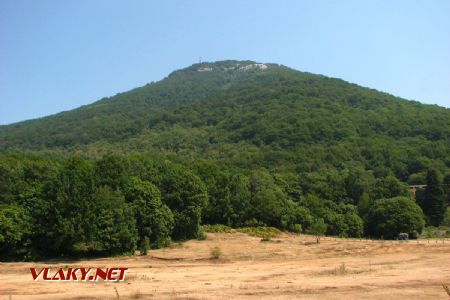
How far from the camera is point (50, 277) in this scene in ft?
102

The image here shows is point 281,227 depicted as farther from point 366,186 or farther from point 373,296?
point 373,296

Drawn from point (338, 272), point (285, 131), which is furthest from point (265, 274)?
point (285, 131)

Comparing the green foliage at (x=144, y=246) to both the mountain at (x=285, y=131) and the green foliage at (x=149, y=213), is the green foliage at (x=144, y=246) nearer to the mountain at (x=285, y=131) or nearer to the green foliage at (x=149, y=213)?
the green foliage at (x=149, y=213)

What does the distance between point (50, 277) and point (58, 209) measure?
10.5 meters

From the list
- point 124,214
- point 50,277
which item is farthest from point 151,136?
point 50,277

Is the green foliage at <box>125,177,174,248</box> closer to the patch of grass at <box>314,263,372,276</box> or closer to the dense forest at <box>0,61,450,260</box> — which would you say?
the dense forest at <box>0,61,450,260</box>

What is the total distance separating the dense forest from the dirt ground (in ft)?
13.3

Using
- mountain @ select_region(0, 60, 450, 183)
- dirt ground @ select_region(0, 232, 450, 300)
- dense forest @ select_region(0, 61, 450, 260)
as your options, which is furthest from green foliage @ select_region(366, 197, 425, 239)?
mountain @ select_region(0, 60, 450, 183)

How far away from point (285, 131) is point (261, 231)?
78887mm

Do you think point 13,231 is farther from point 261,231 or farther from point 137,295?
point 261,231

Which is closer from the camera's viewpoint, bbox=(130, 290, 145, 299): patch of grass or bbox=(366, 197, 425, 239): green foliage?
bbox=(130, 290, 145, 299): patch of grass

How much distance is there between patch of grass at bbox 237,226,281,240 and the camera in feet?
200

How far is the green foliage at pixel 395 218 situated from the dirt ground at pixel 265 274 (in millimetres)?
16704

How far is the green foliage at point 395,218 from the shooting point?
6297cm
